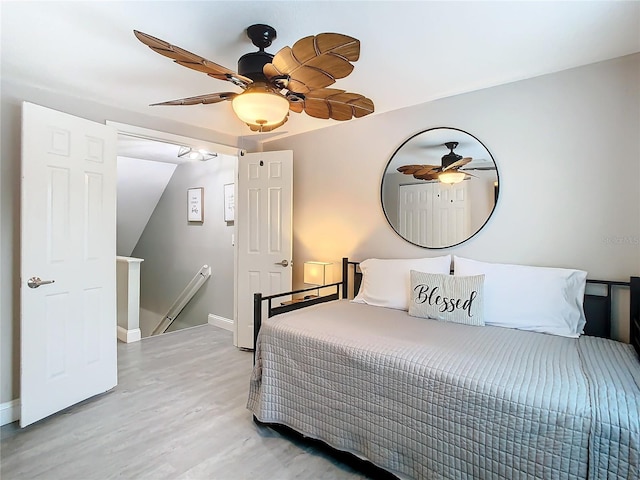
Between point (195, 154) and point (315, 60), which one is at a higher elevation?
point (195, 154)

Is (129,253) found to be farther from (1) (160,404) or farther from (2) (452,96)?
(2) (452,96)

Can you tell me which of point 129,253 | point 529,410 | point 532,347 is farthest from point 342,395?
point 129,253

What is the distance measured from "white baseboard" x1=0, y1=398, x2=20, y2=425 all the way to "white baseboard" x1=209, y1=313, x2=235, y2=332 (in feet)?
7.22

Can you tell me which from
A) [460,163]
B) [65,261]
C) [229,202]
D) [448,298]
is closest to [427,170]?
[460,163]

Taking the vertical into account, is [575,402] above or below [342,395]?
above

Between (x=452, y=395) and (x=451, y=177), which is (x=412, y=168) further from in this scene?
(x=452, y=395)

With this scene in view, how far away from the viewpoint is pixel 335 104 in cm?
201

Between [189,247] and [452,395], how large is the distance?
171 inches

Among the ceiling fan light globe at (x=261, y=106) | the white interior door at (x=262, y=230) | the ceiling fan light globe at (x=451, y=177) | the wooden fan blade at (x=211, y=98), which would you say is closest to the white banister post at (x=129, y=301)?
the white interior door at (x=262, y=230)

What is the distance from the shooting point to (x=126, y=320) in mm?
A: 3988

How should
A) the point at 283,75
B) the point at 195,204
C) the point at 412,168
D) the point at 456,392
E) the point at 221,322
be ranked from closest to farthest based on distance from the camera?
1. the point at 456,392
2. the point at 283,75
3. the point at 412,168
4. the point at 221,322
5. the point at 195,204

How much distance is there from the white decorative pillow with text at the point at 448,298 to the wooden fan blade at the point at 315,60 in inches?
57.3

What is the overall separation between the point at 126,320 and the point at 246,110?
131 inches

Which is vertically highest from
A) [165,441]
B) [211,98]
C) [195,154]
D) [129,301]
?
[195,154]
